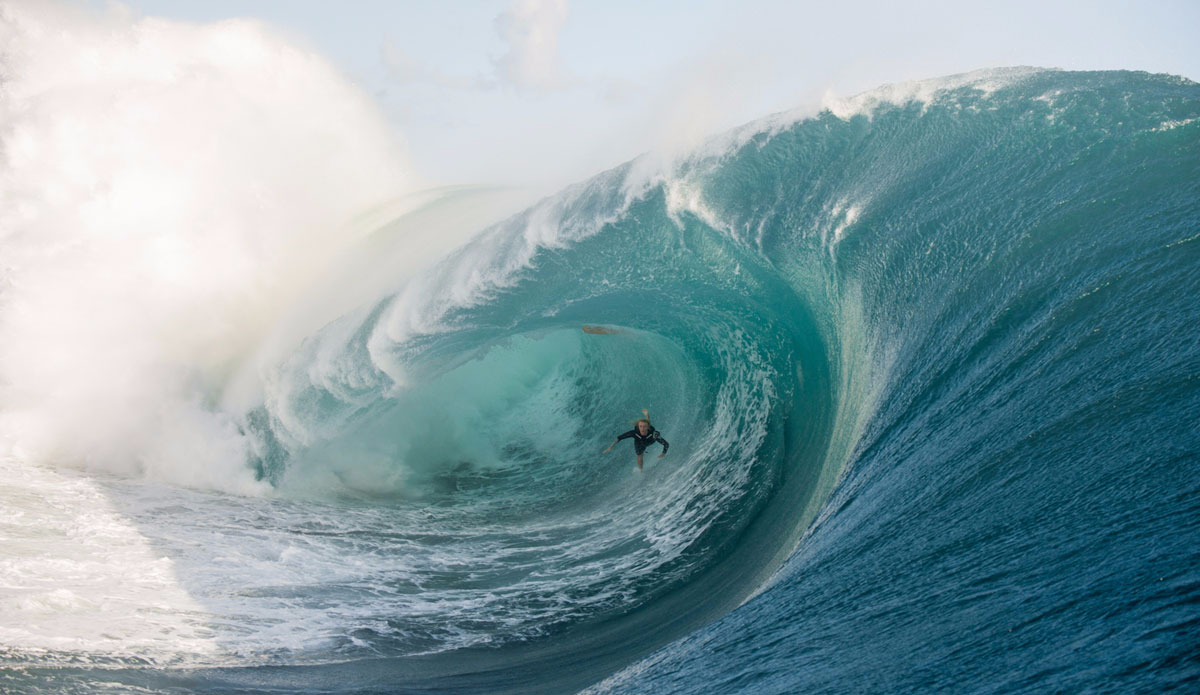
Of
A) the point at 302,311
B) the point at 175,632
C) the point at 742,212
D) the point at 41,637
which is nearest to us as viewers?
the point at 41,637

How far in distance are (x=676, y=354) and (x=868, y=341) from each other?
3260 millimetres

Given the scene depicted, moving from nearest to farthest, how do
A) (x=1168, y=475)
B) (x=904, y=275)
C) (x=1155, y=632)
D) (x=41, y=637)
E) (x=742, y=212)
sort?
(x=1155, y=632) < (x=1168, y=475) < (x=41, y=637) < (x=904, y=275) < (x=742, y=212)

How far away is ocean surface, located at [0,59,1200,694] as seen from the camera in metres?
3.26

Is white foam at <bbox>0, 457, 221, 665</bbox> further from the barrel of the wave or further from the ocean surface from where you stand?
the barrel of the wave

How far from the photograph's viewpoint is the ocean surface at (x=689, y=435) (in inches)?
A: 128

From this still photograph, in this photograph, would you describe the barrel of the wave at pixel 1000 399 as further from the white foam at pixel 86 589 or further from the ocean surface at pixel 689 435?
the white foam at pixel 86 589

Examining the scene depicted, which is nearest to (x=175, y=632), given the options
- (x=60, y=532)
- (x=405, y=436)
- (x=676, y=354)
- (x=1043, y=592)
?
(x=60, y=532)

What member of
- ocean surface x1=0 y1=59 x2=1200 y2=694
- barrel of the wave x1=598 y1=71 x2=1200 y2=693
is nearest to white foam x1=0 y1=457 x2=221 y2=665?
ocean surface x1=0 y1=59 x2=1200 y2=694

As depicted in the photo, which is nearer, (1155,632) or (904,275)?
(1155,632)

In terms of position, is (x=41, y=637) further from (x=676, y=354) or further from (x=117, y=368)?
(x=676, y=354)

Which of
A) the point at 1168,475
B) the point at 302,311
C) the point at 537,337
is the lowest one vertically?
the point at 1168,475

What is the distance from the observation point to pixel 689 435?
8.27 m

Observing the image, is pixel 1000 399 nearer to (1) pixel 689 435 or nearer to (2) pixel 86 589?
(1) pixel 689 435

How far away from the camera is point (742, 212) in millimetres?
7785
